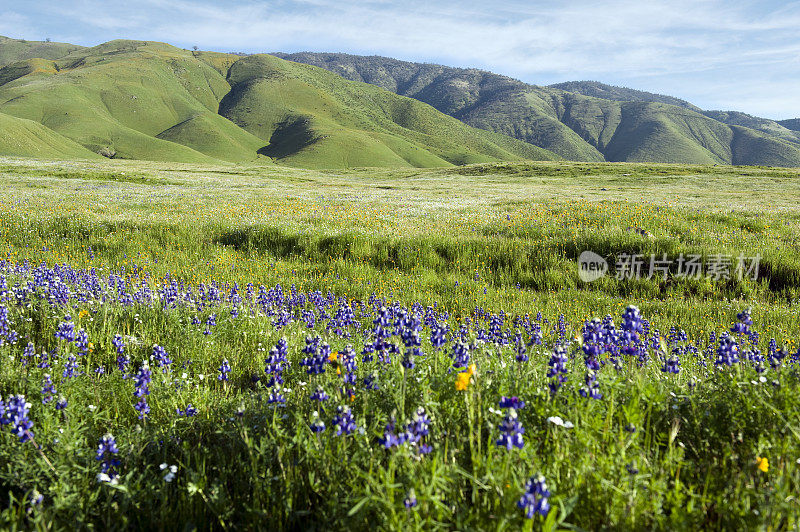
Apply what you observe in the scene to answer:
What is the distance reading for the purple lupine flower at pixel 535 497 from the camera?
165 centimetres

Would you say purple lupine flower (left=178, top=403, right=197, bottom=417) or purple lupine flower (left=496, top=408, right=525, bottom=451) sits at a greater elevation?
purple lupine flower (left=496, top=408, right=525, bottom=451)

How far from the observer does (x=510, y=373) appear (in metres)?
3.43

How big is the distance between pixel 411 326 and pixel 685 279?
31.5 feet

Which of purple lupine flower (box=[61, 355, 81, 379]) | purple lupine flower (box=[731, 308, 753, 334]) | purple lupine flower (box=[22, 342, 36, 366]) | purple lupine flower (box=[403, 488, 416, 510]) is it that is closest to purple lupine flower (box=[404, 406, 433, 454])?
purple lupine flower (box=[403, 488, 416, 510])

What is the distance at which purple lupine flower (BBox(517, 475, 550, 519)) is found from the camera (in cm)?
165

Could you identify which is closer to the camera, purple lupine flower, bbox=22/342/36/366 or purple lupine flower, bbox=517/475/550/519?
purple lupine flower, bbox=517/475/550/519

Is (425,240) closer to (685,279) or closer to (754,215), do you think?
(685,279)

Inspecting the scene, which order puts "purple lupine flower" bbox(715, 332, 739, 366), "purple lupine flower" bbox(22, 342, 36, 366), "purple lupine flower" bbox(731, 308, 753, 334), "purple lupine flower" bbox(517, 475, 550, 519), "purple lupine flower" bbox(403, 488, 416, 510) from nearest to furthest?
"purple lupine flower" bbox(517, 475, 550, 519), "purple lupine flower" bbox(403, 488, 416, 510), "purple lupine flower" bbox(715, 332, 739, 366), "purple lupine flower" bbox(731, 308, 753, 334), "purple lupine flower" bbox(22, 342, 36, 366)

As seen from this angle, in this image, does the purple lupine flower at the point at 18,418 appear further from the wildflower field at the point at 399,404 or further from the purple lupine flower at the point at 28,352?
the purple lupine flower at the point at 28,352

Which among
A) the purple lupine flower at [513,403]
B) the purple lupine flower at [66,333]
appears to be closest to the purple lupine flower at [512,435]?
the purple lupine flower at [513,403]

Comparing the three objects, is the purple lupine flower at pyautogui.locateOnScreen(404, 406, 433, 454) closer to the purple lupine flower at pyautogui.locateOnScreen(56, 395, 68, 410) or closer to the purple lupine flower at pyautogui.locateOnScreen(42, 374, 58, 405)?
the purple lupine flower at pyautogui.locateOnScreen(56, 395, 68, 410)

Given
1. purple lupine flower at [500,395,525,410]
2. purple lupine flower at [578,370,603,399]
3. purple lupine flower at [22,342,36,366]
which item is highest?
purple lupine flower at [500,395,525,410]

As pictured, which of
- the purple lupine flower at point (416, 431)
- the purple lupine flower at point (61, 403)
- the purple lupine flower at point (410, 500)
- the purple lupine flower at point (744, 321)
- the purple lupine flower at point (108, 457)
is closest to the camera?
the purple lupine flower at point (410, 500)

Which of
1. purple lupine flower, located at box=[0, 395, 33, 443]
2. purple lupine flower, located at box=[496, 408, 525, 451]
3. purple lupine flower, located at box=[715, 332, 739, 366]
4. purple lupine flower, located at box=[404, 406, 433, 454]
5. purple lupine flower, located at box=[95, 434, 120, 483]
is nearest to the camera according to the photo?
purple lupine flower, located at box=[496, 408, 525, 451]
